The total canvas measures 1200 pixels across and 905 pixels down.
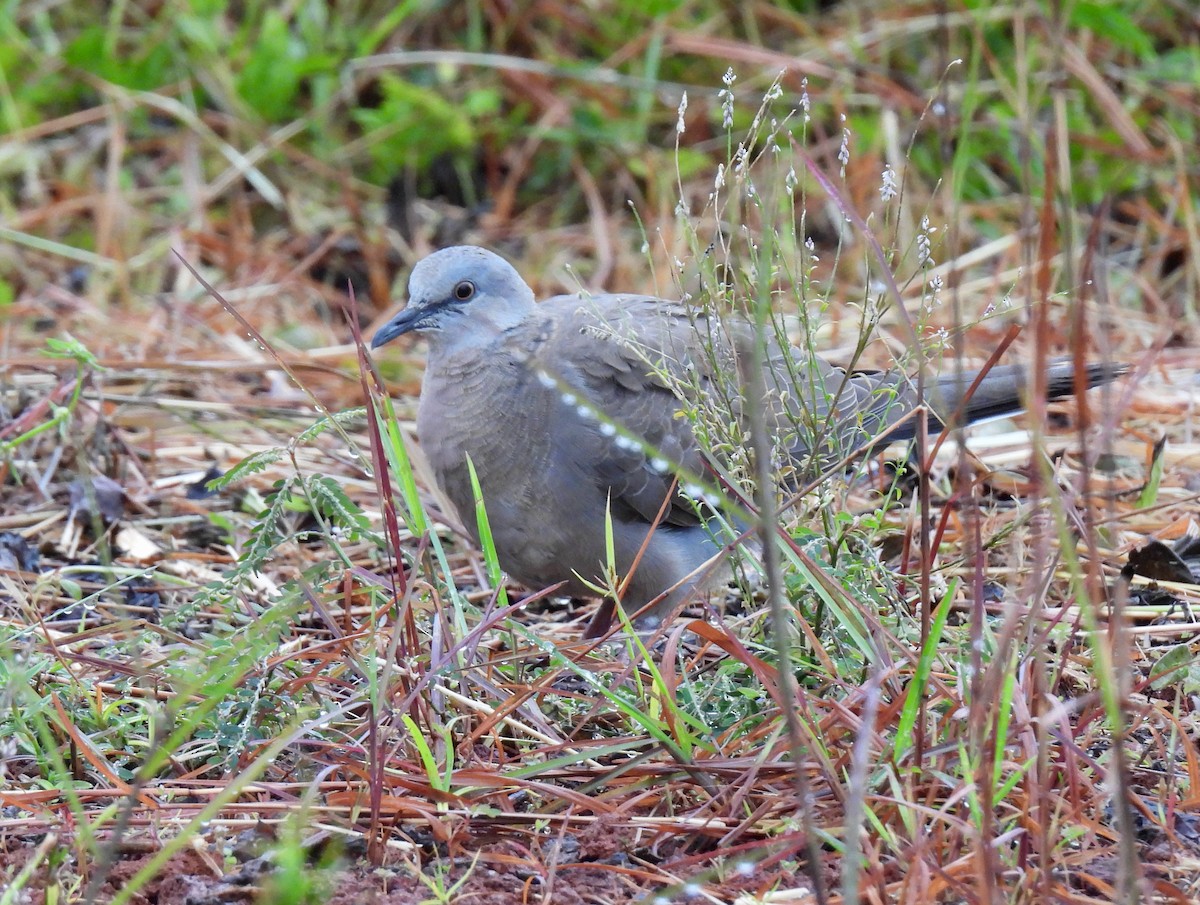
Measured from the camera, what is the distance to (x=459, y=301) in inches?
134

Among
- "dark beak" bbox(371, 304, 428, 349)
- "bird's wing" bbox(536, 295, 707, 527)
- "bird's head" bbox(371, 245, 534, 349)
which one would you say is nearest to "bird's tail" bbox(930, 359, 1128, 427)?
"bird's wing" bbox(536, 295, 707, 527)

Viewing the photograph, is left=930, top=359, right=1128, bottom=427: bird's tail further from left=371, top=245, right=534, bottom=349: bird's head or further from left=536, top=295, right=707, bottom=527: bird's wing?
left=371, top=245, right=534, bottom=349: bird's head

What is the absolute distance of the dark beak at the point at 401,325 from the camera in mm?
3354

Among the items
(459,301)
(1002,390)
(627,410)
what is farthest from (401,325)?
(1002,390)

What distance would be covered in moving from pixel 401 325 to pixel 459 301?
0.15 m

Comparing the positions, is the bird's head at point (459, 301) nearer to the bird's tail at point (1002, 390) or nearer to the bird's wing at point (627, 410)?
the bird's wing at point (627, 410)

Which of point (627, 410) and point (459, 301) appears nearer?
point (627, 410)

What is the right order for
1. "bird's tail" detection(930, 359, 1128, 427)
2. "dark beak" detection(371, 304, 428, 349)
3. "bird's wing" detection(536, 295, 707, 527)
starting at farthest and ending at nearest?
"dark beak" detection(371, 304, 428, 349), "bird's tail" detection(930, 359, 1128, 427), "bird's wing" detection(536, 295, 707, 527)

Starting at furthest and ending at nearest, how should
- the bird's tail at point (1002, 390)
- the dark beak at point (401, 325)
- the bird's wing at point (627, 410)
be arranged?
the dark beak at point (401, 325) < the bird's tail at point (1002, 390) < the bird's wing at point (627, 410)

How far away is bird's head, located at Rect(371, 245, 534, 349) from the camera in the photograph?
3.38 m

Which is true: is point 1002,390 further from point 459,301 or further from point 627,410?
point 459,301

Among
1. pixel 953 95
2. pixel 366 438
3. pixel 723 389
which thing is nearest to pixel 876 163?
pixel 953 95

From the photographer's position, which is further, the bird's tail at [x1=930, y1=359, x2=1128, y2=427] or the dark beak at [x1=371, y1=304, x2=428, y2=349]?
the dark beak at [x1=371, y1=304, x2=428, y2=349]

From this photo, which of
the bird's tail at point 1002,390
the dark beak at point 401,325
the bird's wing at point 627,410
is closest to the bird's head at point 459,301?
the dark beak at point 401,325
